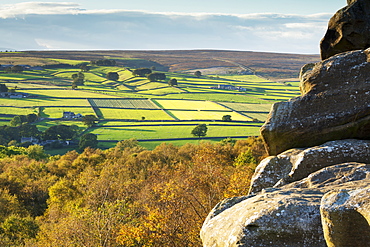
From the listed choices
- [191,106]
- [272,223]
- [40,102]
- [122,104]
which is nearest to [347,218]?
[272,223]

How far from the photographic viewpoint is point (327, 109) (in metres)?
21.1

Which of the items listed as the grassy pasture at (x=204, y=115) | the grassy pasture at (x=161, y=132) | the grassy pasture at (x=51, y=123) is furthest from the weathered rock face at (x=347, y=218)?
the grassy pasture at (x=204, y=115)

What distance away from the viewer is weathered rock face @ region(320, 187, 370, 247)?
11.1 meters

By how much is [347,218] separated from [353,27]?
16.3 meters

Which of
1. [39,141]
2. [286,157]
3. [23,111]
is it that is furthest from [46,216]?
[23,111]

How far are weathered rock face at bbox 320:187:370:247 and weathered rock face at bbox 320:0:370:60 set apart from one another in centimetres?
1534

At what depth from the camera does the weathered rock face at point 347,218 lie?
1113cm

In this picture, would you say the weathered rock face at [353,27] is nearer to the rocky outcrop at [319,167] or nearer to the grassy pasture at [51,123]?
the rocky outcrop at [319,167]

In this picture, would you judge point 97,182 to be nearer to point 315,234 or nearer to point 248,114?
point 315,234

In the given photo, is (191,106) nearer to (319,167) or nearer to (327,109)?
(327,109)

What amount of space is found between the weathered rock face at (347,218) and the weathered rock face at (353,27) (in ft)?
50.3

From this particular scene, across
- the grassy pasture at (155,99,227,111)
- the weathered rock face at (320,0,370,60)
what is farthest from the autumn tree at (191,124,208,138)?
Answer: the weathered rock face at (320,0,370,60)

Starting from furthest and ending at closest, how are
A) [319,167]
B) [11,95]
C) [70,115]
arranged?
[11,95], [70,115], [319,167]

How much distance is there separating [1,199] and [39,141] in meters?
94.4
